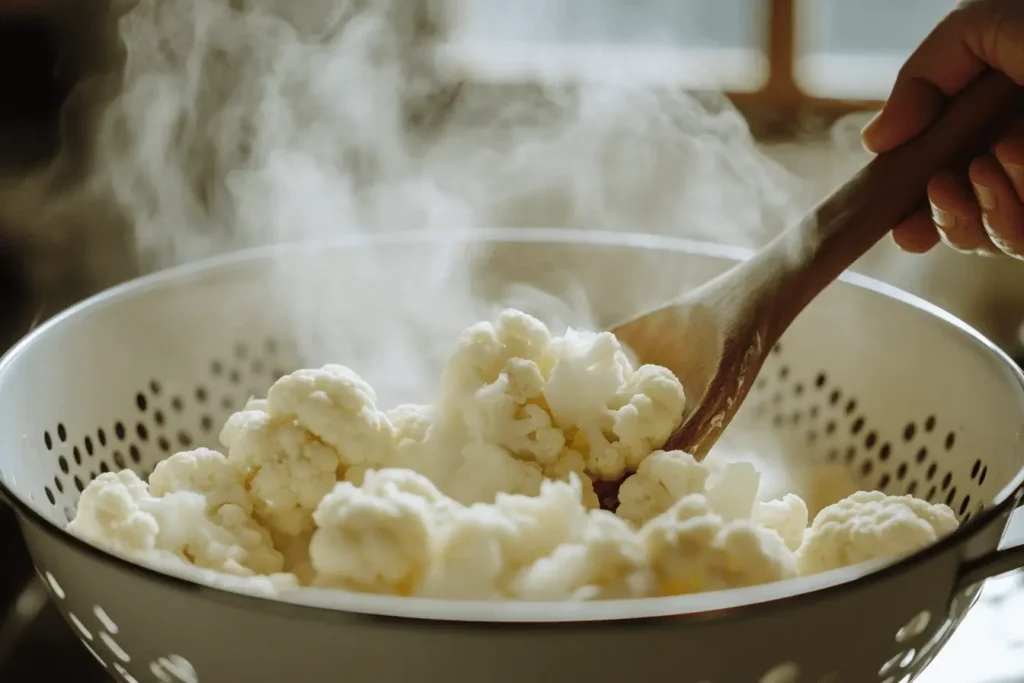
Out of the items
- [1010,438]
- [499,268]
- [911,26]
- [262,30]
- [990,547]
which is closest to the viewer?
[990,547]

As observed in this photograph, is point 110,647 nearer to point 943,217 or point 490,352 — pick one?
point 490,352

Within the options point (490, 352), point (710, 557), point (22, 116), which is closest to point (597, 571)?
point (710, 557)

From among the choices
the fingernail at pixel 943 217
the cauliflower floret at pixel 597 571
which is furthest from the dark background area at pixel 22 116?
the fingernail at pixel 943 217

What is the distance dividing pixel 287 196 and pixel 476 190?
42 centimetres

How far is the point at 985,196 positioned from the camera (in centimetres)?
88

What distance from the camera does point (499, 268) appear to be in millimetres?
1059

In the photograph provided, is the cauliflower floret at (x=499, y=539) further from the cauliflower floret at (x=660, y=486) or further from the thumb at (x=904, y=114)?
the thumb at (x=904, y=114)

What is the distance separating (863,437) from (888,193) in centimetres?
23

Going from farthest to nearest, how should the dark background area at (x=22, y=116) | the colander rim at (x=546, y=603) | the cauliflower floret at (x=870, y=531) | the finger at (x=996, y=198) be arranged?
1. the dark background area at (x=22, y=116)
2. the finger at (x=996, y=198)
3. the cauliflower floret at (x=870, y=531)
4. the colander rim at (x=546, y=603)

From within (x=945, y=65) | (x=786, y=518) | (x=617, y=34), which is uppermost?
(x=617, y=34)

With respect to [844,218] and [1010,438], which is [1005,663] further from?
[844,218]

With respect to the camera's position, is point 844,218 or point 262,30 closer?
point 844,218

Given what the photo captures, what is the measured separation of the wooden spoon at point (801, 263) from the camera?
0.88 metres

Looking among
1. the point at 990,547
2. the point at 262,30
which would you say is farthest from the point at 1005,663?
the point at 262,30
